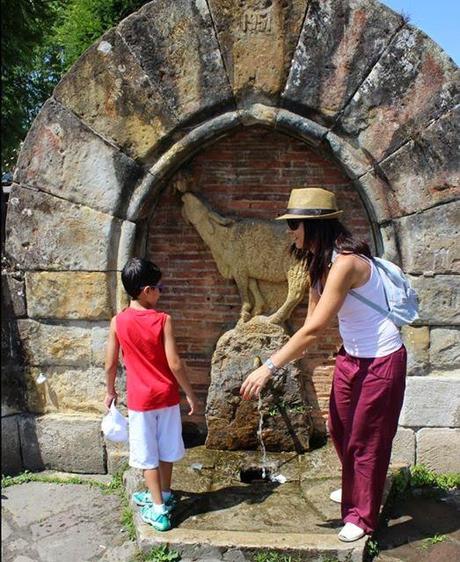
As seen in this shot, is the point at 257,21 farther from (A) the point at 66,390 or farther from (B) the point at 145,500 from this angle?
(B) the point at 145,500

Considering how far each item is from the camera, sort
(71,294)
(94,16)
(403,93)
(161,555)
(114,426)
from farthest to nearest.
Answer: (94,16), (71,294), (403,93), (114,426), (161,555)

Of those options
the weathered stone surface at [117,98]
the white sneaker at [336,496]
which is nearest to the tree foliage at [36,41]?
the weathered stone surface at [117,98]

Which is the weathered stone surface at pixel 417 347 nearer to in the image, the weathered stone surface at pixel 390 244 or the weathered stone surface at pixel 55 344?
the weathered stone surface at pixel 390 244

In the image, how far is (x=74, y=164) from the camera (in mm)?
4348

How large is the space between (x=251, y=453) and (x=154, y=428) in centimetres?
134

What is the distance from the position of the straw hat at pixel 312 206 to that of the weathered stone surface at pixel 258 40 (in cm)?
131

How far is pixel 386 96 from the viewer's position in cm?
411

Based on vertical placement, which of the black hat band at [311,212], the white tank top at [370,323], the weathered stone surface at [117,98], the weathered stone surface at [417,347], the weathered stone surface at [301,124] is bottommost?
the weathered stone surface at [417,347]

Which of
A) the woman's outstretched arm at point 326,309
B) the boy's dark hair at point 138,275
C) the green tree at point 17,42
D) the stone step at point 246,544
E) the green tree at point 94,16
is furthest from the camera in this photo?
the green tree at point 94,16

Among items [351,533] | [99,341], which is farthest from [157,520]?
[99,341]

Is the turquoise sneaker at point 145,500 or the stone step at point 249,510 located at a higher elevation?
the turquoise sneaker at point 145,500

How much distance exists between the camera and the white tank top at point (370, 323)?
3.11m

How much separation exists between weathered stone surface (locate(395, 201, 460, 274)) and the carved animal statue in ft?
2.77

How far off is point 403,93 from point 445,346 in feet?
5.83
